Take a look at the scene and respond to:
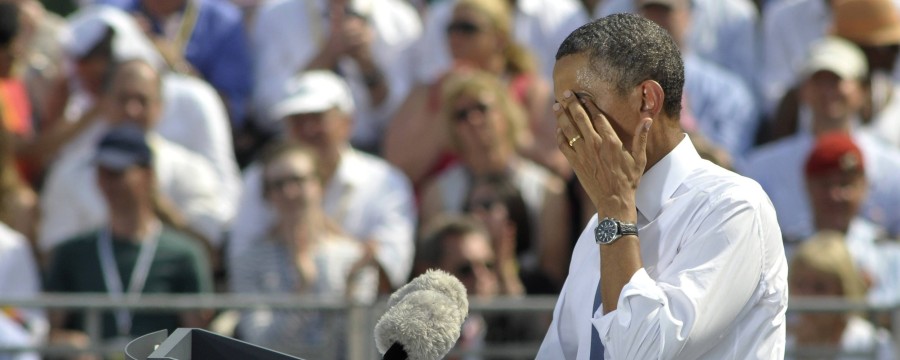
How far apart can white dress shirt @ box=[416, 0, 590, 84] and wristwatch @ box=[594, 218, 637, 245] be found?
5625mm

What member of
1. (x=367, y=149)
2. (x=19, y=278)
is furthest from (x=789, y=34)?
(x=19, y=278)

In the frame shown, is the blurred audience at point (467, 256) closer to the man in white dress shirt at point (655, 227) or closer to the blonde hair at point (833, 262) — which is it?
the blonde hair at point (833, 262)

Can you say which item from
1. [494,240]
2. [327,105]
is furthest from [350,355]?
[327,105]

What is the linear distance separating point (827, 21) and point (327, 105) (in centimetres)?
303

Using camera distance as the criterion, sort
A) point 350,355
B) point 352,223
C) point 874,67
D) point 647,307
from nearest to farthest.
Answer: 1. point 647,307
2. point 350,355
3. point 352,223
4. point 874,67

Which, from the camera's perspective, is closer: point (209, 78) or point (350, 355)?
point (350, 355)

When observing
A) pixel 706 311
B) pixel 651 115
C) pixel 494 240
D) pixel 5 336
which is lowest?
pixel 5 336

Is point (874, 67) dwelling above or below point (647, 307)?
below

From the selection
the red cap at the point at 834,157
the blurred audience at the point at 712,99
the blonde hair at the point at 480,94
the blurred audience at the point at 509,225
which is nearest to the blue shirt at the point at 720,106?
the blurred audience at the point at 712,99

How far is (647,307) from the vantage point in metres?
2.70

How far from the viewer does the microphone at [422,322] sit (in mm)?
2615

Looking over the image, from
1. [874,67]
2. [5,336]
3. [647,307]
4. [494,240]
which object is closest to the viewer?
[647,307]

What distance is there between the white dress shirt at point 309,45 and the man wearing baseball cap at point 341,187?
67 centimetres

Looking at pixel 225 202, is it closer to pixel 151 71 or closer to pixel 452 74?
pixel 151 71
